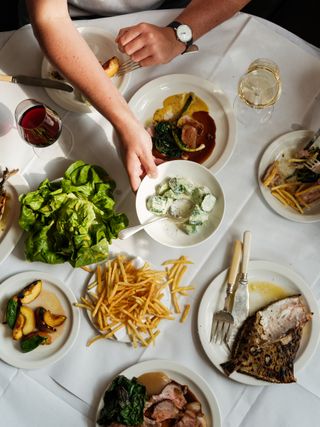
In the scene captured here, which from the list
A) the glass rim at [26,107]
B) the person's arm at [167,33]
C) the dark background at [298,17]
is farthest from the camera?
the dark background at [298,17]

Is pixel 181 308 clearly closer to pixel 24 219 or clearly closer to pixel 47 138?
pixel 24 219

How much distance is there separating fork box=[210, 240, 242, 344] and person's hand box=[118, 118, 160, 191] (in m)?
0.44

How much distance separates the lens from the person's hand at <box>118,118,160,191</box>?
206cm

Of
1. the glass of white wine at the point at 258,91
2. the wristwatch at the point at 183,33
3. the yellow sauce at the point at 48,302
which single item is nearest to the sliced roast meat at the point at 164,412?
the yellow sauce at the point at 48,302

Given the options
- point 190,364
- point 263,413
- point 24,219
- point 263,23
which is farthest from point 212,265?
point 263,23

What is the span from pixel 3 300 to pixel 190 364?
76 centimetres

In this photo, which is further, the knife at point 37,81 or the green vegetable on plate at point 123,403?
the knife at point 37,81

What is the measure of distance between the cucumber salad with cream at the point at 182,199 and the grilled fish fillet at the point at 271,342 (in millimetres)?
417

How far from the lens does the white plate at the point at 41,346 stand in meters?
2.08

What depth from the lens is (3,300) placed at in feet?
7.01

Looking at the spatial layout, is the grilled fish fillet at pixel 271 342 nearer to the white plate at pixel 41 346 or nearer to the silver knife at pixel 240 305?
the silver knife at pixel 240 305

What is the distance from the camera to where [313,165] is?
6.85ft

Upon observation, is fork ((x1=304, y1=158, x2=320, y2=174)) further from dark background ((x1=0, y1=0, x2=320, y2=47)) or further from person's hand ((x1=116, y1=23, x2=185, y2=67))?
dark background ((x1=0, y1=0, x2=320, y2=47))

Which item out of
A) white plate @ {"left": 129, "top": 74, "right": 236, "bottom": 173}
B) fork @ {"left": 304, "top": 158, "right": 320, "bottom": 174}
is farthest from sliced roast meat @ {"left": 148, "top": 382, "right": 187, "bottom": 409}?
fork @ {"left": 304, "top": 158, "right": 320, "bottom": 174}
